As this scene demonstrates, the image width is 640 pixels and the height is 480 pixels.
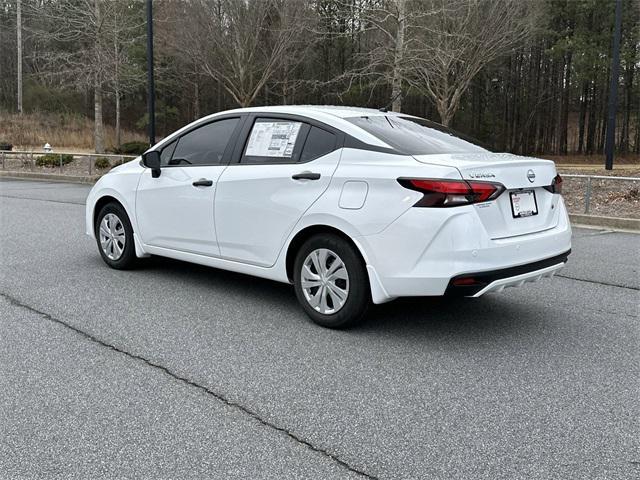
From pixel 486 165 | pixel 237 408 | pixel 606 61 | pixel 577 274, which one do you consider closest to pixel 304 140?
pixel 486 165

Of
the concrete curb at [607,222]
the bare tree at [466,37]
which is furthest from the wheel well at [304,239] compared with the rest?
the bare tree at [466,37]

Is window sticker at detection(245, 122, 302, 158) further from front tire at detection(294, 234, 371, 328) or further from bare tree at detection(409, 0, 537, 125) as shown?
bare tree at detection(409, 0, 537, 125)

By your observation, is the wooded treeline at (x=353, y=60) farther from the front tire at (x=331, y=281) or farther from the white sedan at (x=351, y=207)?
the front tire at (x=331, y=281)

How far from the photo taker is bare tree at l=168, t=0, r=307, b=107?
1171 inches

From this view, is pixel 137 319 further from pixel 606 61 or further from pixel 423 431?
pixel 606 61

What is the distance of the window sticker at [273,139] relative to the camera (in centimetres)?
518

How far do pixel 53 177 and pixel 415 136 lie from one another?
1842 centimetres

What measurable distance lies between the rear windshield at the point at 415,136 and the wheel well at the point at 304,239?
75 centimetres

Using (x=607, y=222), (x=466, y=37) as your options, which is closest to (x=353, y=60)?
(x=466, y=37)

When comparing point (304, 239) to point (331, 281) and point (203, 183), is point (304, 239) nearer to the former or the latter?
point (331, 281)

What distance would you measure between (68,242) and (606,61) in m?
42.0

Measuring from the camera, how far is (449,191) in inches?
165

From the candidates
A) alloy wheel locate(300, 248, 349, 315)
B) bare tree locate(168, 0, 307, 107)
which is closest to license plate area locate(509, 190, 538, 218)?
alloy wheel locate(300, 248, 349, 315)

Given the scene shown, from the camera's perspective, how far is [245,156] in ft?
17.9
